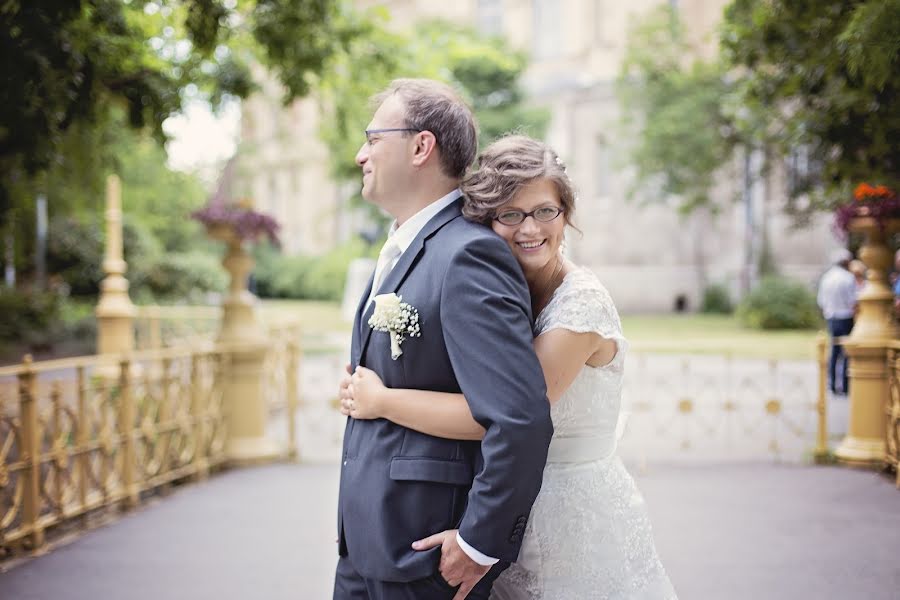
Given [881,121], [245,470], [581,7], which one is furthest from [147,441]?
[581,7]

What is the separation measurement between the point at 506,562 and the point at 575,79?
107ft

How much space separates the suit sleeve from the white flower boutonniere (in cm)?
12

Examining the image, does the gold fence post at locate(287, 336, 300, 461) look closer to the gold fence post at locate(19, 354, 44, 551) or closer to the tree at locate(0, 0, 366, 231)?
the tree at locate(0, 0, 366, 231)

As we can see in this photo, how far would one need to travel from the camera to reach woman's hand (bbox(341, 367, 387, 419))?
2.42 meters

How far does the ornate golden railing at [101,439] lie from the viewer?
5691 mm

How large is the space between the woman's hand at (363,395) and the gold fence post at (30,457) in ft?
12.7

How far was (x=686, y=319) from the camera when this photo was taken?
28.4 m

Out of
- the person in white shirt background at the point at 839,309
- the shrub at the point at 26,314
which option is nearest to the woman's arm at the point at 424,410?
the person in white shirt background at the point at 839,309

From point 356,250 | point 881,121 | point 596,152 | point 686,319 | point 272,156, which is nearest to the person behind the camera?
point 881,121

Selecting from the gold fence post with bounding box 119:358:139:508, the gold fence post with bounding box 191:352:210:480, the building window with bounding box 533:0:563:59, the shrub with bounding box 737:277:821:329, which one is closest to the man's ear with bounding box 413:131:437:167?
the gold fence post with bounding box 119:358:139:508

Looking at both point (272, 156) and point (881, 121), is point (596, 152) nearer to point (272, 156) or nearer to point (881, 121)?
point (272, 156)

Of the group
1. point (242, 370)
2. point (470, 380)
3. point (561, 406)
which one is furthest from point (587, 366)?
point (242, 370)

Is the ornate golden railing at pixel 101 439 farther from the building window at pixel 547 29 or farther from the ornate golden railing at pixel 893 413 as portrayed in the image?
the building window at pixel 547 29

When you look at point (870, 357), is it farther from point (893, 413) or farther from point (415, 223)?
point (415, 223)
